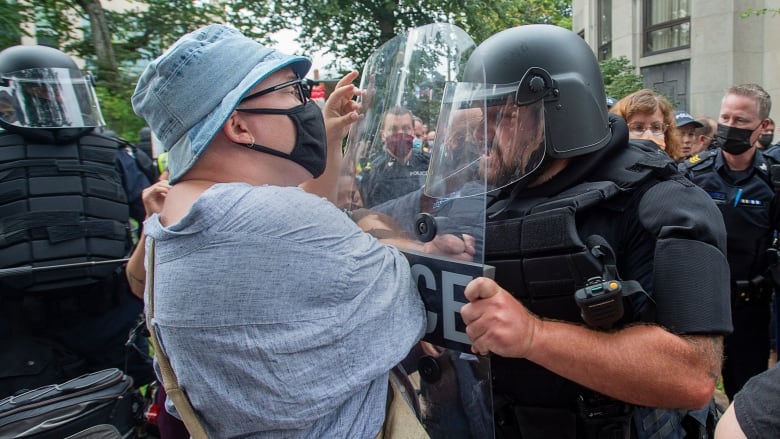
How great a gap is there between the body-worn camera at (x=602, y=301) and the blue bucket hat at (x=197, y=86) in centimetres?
87

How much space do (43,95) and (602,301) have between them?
2.95 m

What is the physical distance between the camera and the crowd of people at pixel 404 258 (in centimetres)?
108

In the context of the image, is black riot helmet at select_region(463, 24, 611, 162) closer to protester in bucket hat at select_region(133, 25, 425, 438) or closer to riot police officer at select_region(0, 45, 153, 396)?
protester in bucket hat at select_region(133, 25, 425, 438)

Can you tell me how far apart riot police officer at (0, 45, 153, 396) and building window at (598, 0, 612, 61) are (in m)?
15.2

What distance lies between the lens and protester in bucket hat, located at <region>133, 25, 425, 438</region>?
1.07 meters

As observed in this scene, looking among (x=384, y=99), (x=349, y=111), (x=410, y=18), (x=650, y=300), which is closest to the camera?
(x=650, y=300)

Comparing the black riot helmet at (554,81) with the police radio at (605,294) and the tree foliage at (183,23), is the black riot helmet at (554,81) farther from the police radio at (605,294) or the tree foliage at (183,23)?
the tree foliage at (183,23)

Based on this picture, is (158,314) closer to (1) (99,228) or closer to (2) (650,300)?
(2) (650,300)

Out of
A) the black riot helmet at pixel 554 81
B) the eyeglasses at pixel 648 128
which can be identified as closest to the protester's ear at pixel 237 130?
the black riot helmet at pixel 554 81

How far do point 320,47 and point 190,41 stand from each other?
12388mm

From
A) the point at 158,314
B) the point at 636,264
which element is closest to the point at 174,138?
the point at 158,314

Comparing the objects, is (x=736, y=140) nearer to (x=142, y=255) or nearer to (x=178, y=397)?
(x=142, y=255)

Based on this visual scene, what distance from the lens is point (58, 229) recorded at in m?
2.75

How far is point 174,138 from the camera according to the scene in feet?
4.20
